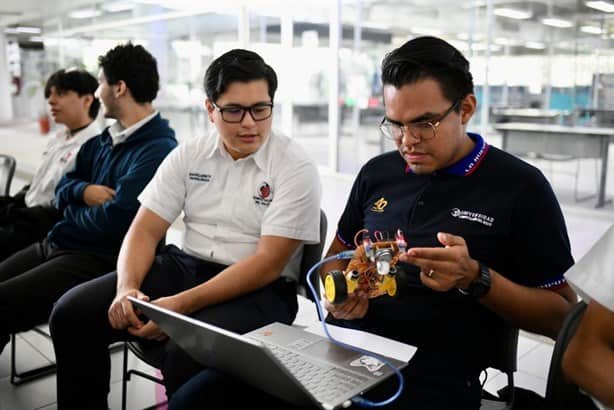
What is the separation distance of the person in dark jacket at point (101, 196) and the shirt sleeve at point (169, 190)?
0.85ft

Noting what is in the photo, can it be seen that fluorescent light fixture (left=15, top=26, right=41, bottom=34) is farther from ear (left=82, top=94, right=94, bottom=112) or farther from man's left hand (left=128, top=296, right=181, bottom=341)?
man's left hand (left=128, top=296, right=181, bottom=341)

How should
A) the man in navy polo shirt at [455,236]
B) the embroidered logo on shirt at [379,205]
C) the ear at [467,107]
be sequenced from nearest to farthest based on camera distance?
the man in navy polo shirt at [455,236] → the ear at [467,107] → the embroidered logo on shirt at [379,205]

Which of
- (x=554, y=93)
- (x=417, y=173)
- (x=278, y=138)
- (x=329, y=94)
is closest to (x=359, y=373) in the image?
(x=417, y=173)

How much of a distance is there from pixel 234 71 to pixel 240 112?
0.44ft

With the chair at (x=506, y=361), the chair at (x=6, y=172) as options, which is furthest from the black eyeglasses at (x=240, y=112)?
the chair at (x=6, y=172)

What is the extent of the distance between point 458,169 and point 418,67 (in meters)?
0.29

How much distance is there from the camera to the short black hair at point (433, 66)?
1324mm

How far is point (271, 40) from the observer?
21.2 feet

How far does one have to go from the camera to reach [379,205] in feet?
5.02

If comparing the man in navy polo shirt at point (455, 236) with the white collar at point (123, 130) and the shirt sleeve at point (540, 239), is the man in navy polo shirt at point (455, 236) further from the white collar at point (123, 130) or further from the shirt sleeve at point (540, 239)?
the white collar at point (123, 130)

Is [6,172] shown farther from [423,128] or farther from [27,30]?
[27,30]

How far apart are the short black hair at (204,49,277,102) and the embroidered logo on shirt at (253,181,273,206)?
0.33 m

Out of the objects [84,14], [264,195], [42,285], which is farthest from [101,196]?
[84,14]

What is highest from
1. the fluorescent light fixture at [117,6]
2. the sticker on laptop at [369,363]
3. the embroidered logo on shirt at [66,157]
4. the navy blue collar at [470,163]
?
the fluorescent light fixture at [117,6]
